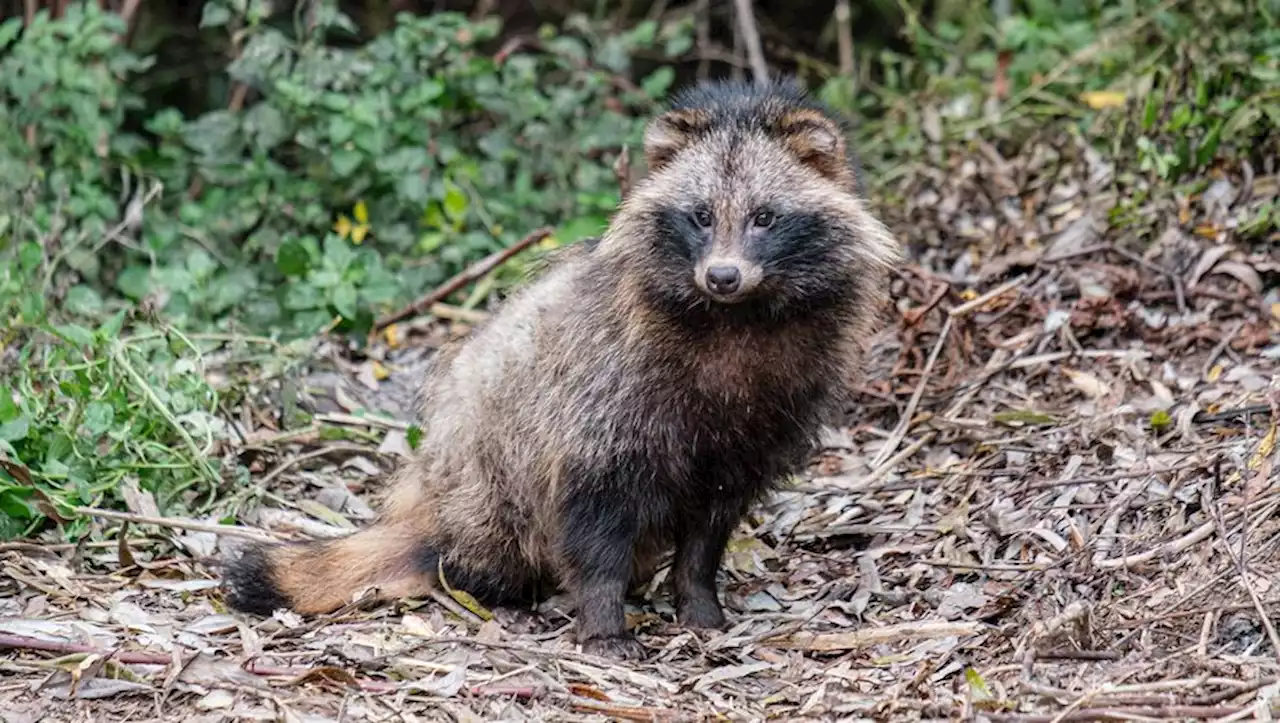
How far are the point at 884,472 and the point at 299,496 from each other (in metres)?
2.52

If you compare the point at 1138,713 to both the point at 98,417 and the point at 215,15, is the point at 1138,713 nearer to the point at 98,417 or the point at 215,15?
the point at 98,417

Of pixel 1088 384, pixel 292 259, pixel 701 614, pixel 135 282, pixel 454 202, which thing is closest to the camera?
pixel 701 614

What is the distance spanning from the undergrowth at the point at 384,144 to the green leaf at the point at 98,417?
2.05 feet

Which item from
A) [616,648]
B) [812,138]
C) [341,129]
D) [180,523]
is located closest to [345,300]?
[341,129]

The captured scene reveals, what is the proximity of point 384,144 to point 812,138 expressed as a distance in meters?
4.03

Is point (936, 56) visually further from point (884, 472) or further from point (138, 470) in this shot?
point (138, 470)

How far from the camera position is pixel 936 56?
11195 millimetres

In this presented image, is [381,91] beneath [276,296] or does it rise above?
above

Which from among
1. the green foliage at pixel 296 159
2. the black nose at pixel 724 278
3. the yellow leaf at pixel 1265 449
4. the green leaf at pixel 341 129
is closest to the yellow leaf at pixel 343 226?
the green foliage at pixel 296 159

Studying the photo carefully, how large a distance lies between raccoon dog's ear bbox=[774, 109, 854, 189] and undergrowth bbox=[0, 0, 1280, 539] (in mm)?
2798

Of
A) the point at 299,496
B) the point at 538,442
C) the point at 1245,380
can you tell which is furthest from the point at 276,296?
the point at 1245,380

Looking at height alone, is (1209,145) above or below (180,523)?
above

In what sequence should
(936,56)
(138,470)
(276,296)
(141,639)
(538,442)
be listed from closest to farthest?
(141,639)
(538,442)
(138,470)
(276,296)
(936,56)

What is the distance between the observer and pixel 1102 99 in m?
9.38
